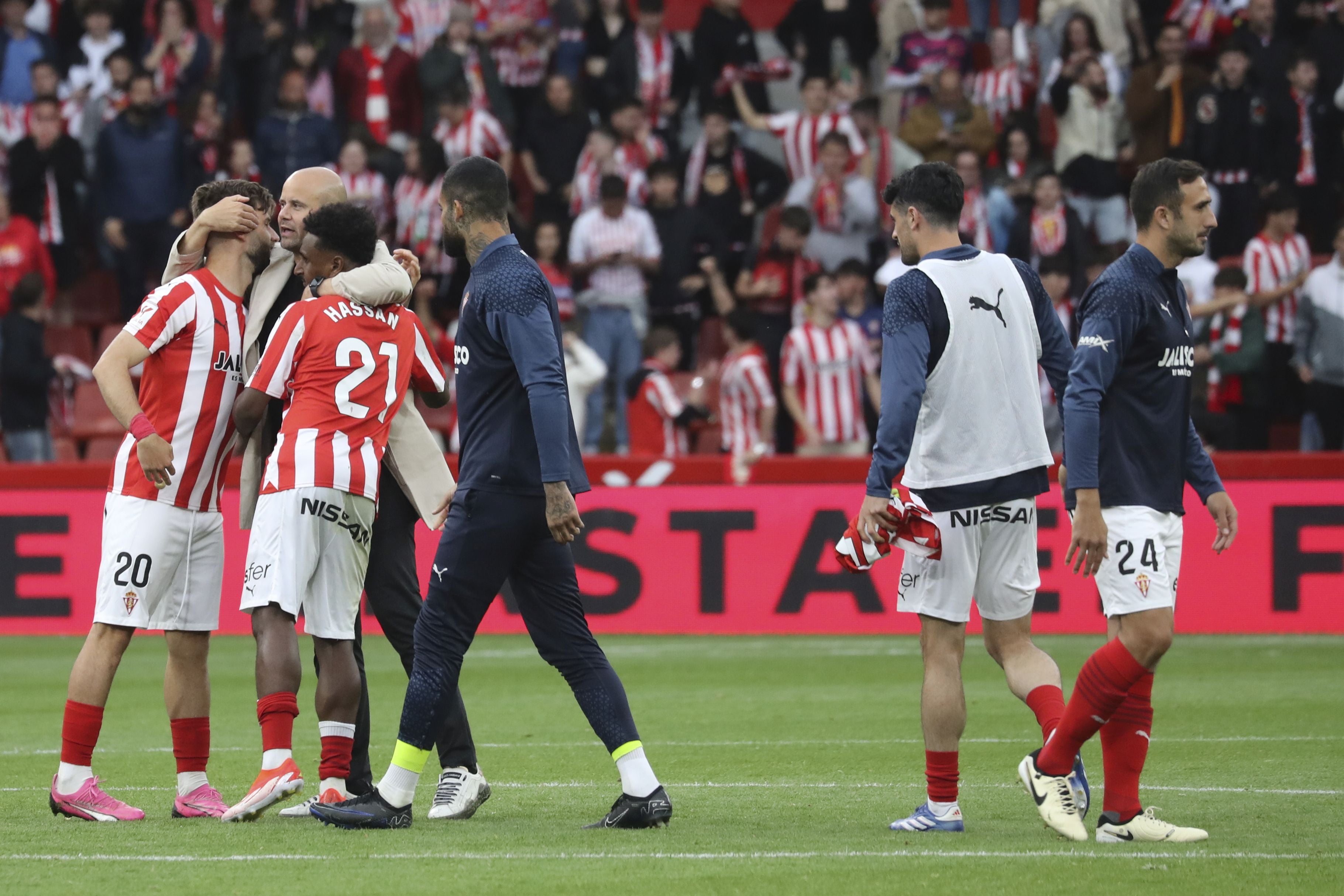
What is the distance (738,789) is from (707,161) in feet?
36.6

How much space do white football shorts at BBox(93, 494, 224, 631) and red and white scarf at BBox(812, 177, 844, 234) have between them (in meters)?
10.9

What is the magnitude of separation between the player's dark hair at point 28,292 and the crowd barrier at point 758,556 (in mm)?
2554

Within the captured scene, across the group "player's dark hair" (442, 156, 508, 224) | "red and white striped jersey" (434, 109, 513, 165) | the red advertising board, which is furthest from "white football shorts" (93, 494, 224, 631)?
"red and white striped jersey" (434, 109, 513, 165)

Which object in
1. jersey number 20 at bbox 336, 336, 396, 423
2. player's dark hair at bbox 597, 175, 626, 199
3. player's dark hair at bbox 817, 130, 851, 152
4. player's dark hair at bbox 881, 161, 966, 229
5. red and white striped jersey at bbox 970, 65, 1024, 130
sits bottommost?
jersey number 20 at bbox 336, 336, 396, 423

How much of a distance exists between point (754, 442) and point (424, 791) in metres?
8.62

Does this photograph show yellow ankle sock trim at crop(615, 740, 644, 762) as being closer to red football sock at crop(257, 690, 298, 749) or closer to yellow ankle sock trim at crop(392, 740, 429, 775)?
yellow ankle sock trim at crop(392, 740, 429, 775)

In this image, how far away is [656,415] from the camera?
16.1 metres

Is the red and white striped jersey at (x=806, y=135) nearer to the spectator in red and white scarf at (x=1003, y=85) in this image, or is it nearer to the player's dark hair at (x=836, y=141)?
the player's dark hair at (x=836, y=141)

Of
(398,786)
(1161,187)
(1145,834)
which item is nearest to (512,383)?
(398,786)

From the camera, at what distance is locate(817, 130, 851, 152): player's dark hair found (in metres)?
16.7

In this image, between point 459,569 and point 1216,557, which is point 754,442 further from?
point 459,569

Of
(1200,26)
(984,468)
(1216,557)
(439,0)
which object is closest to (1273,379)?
(1216,557)

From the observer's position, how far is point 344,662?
6.57 metres

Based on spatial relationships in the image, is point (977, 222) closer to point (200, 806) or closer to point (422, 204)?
point (422, 204)
